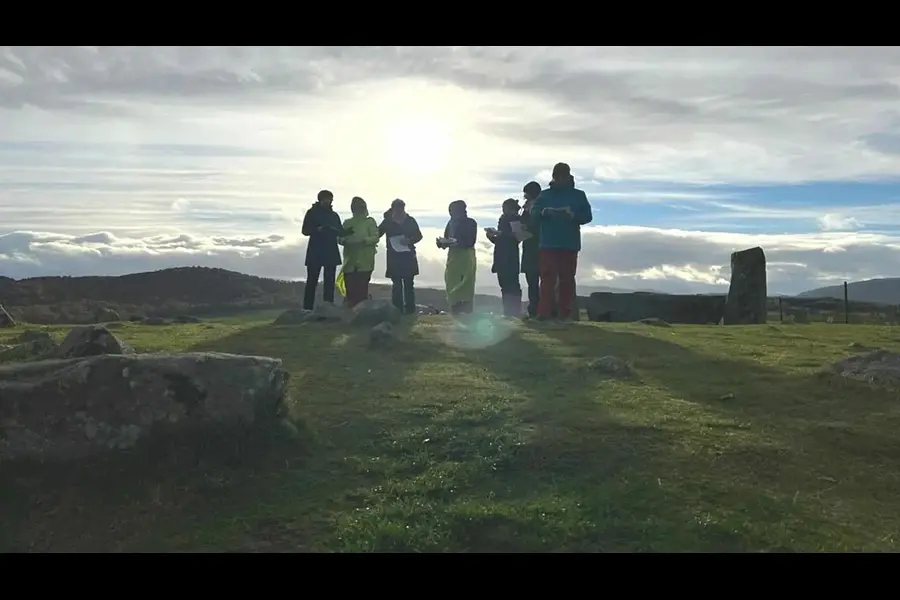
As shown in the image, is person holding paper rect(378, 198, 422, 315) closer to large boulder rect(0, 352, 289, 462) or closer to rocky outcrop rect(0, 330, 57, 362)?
rocky outcrop rect(0, 330, 57, 362)

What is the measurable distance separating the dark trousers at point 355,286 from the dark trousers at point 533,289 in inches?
131

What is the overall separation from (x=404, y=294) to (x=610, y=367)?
8.40 m

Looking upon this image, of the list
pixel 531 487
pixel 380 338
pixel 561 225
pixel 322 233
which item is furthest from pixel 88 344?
pixel 561 225

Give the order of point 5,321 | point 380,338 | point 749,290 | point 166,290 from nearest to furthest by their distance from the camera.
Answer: point 380,338 → point 5,321 → point 749,290 → point 166,290

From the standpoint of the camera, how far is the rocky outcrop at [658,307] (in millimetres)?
23859

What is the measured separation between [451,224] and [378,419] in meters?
10.1

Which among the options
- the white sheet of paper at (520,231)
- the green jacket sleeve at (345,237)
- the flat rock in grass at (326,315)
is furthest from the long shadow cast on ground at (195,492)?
the white sheet of paper at (520,231)

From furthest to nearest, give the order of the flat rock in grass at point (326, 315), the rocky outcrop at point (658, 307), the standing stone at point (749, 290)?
the rocky outcrop at point (658, 307), the standing stone at point (749, 290), the flat rock in grass at point (326, 315)

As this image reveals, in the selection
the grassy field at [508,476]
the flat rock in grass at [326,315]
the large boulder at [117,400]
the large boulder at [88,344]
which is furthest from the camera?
the flat rock in grass at [326,315]

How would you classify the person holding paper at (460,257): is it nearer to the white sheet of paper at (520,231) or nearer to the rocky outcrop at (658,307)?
the white sheet of paper at (520,231)

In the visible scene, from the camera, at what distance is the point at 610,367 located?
10.1 metres

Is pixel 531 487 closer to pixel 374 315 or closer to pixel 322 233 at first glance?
pixel 374 315

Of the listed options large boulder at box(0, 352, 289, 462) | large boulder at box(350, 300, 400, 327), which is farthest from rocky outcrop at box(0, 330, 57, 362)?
large boulder at box(350, 300, 400, 327)

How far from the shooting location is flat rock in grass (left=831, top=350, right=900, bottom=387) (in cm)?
948
